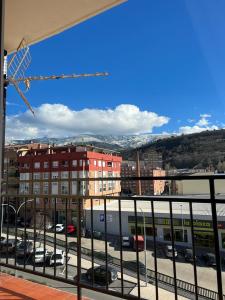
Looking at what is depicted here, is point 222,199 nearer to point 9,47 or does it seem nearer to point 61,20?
point 61,20

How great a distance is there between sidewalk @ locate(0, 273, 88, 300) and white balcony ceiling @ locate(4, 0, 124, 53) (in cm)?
202

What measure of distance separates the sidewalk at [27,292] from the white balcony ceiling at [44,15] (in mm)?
2023

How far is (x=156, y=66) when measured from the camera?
49.9 meters

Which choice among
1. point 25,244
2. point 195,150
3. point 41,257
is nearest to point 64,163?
point 195,150

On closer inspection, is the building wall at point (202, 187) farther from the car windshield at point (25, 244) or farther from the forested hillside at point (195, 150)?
the forested hillside at point (195, 150)

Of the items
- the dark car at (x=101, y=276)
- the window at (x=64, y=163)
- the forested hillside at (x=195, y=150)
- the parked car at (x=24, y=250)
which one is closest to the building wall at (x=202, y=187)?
the dark car at (x=101, y=276)

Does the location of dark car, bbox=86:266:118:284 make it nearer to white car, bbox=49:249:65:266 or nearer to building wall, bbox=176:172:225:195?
white car, bbox=49:249:65:266

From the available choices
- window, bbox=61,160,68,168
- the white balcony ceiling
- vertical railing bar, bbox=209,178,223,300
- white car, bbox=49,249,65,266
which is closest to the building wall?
vertical railing bar, bbox=209,178,223,300

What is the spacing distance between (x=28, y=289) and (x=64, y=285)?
24cm

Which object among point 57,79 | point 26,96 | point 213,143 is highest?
point 57,79

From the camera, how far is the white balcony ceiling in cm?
212

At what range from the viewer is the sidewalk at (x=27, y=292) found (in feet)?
5.84

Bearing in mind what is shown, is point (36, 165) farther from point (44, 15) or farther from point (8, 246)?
point (44, 15)

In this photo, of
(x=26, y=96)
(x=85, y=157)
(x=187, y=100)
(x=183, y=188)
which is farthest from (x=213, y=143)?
(x=187, y=100)
